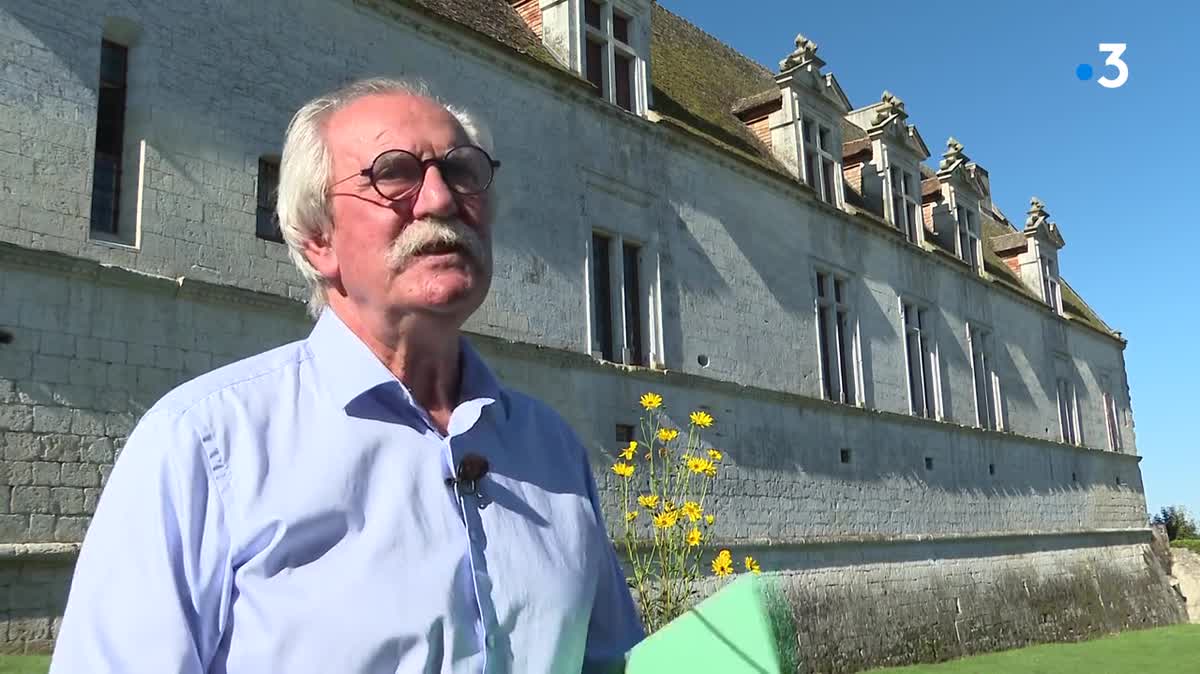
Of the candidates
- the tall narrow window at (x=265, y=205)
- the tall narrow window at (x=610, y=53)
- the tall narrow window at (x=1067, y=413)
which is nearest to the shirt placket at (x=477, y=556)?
the tall narrow window at (x=265, y=205)

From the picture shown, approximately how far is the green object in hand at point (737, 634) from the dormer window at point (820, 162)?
1284 centimetres

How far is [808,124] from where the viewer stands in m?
14.3

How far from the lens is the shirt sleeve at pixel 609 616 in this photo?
61.7 inches

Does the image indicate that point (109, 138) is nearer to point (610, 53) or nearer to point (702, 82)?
point (610, 53)

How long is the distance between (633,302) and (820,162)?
5250 mm

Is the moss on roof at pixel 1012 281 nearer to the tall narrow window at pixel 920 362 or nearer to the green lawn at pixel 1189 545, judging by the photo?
the tall narrow window at pixel 920 362

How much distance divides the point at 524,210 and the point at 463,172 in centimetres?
750

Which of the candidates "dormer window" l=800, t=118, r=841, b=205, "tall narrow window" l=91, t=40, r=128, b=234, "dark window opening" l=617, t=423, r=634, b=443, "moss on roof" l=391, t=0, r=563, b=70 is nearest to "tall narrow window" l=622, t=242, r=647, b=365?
"dark window opening" l=617, t=423, r=634, b=443

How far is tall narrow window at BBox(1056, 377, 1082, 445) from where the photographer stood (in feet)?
67.0

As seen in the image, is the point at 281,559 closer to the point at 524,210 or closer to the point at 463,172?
the point at 463,172

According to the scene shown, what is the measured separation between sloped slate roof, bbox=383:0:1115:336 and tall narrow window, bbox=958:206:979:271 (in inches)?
43.7

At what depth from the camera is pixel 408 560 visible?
128 centimetres

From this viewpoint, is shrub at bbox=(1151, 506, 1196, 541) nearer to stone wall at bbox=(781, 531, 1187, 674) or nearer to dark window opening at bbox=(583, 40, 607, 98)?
stone wall at bbox=(781, 531, 1187, 674)

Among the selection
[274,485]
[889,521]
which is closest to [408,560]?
[274,485]
